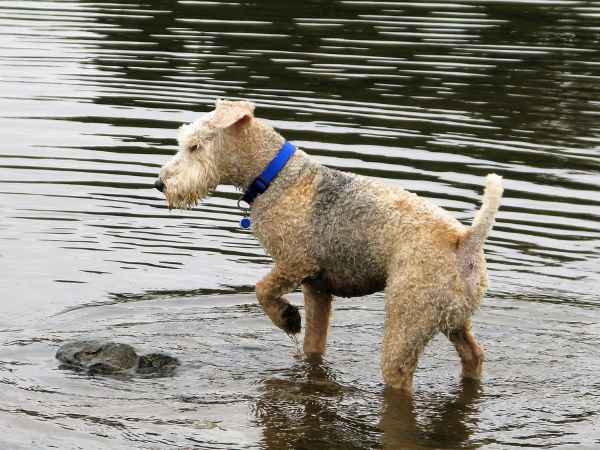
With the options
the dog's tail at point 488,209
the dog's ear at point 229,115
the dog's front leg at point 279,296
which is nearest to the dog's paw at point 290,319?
the dog's front leg at point 279,296

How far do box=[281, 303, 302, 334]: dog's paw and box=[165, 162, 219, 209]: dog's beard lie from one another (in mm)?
1021

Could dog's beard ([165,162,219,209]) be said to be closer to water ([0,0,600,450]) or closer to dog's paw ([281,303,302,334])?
dog's paw ([281,303,302,334])

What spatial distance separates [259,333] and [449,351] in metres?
1.50

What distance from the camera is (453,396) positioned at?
9344mm

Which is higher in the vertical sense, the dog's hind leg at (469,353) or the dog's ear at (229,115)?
the dog's ear at (229,115)

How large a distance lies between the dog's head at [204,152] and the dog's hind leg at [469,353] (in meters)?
1.98

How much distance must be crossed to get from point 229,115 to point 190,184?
21.4 inches

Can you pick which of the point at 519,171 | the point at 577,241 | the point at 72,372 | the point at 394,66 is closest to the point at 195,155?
the point at 72,372

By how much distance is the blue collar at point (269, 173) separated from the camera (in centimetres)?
930

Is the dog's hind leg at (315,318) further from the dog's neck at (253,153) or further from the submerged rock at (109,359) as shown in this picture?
the submerged rock at (109,359)

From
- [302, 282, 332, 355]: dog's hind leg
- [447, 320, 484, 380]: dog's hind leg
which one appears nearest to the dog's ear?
[302, 282, 332, 355]: dog's hind leg

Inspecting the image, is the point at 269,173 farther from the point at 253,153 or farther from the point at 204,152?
the point at 204,152

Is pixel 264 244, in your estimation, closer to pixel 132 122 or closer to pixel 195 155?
pixel 195 155

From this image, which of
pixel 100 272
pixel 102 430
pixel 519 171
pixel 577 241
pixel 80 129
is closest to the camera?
pixel 102 430
